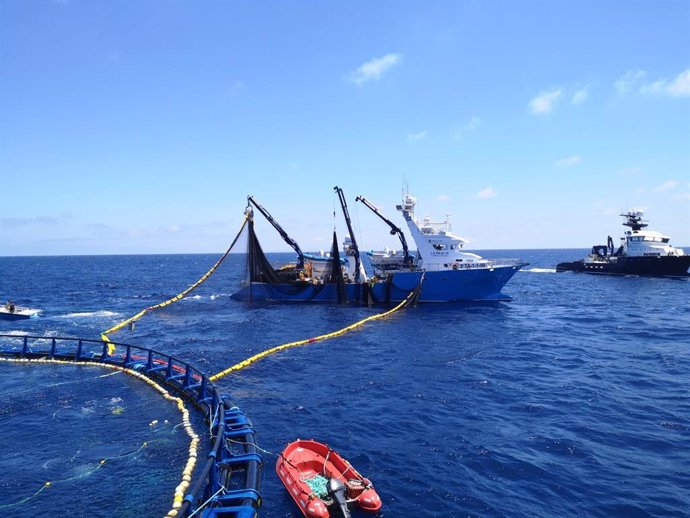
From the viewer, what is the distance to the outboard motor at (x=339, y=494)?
1270 centimetres

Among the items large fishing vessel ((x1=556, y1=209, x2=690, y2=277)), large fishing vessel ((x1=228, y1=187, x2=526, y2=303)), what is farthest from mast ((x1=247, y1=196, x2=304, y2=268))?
large fishing vessel ((x1=556, y1=209, x2=690, y2=277))

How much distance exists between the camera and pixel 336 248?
189 feet

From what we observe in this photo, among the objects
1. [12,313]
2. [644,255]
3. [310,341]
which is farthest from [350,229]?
[644,255]

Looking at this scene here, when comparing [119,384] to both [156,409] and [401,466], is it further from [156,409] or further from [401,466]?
[401,466]

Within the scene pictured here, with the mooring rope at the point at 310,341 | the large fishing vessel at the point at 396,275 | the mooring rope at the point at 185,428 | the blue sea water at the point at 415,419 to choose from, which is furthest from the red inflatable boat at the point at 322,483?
the large fishing vessel at the point at 396,275

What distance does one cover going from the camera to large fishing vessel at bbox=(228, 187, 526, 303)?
2202 inches

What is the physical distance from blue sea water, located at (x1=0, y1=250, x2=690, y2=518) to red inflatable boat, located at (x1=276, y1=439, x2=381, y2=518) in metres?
0.60

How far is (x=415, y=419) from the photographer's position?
68.2 ft

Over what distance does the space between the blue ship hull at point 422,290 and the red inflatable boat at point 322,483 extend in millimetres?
41893

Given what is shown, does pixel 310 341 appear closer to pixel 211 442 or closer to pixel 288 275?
pixel 211 442

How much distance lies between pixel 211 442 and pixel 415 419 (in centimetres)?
951

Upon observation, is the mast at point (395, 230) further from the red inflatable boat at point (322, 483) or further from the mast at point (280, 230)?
the red inflatable boat at point (322, 483)

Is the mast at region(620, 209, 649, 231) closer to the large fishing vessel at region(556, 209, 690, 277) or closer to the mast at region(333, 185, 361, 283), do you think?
the large fishing vessel at region(556, 209, 690, 277)

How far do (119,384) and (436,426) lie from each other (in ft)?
58.0
